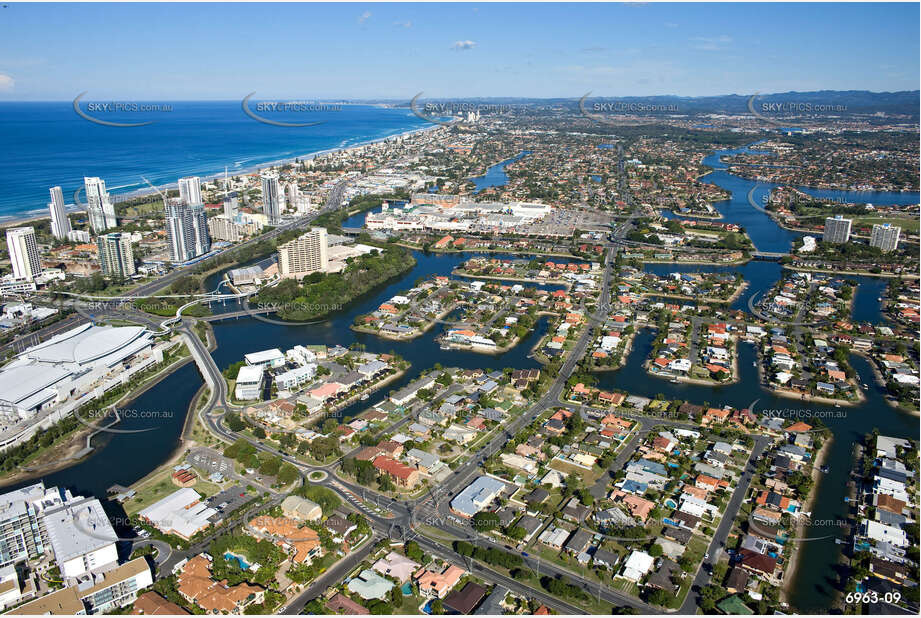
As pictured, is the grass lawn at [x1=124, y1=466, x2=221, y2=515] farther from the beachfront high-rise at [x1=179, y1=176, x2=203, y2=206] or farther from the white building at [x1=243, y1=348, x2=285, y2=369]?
the beachfront high-rise at [x1=179, y1=176, x2=203, y2=206]

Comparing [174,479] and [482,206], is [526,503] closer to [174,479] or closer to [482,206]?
[174,479]

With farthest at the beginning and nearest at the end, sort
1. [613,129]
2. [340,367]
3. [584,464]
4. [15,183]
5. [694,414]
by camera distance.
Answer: [613,129] → [15,183] → [340,367] → [694,414] → [584,464]

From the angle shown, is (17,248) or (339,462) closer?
(339,462)

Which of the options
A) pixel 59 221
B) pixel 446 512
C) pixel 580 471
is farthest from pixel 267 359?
pixel 59 221

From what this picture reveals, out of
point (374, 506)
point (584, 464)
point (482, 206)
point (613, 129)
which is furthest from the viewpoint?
point (613, 129)

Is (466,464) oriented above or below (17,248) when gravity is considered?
below

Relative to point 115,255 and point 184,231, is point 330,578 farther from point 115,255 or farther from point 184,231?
point 184,231

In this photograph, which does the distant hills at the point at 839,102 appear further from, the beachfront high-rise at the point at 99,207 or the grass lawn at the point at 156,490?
the grass lawn at the point at 156,490

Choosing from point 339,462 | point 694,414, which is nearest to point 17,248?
point 339,462
